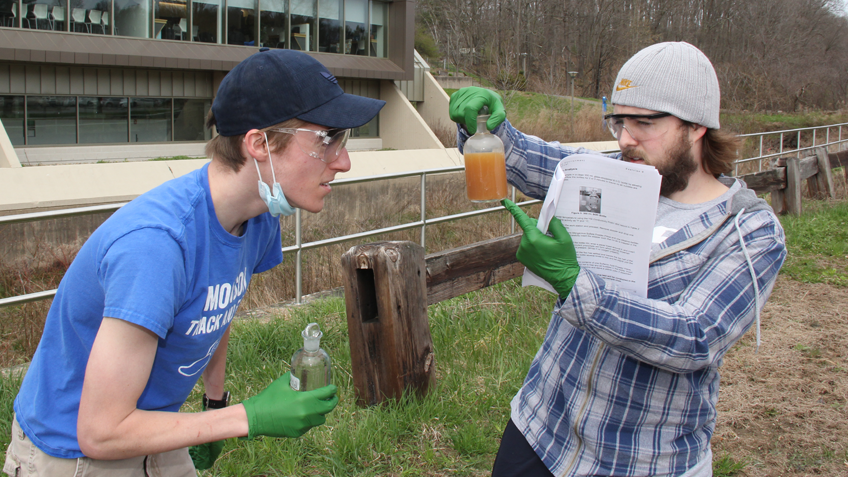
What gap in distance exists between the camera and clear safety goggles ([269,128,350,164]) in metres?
1.85

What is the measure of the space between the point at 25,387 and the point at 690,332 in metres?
1.83

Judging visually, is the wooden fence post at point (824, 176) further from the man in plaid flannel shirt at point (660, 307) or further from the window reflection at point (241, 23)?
the window reflection at point (241, 23)

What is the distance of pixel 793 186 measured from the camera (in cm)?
962

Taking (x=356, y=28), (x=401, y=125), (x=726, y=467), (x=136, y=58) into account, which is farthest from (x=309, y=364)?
(x=356, y=28)

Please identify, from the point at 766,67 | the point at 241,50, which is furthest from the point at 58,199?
the point at 766,67

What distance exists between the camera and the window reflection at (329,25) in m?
24.2

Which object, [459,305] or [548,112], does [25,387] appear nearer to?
[459,305]

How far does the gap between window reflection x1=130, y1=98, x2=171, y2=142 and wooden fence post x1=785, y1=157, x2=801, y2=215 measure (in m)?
18.4

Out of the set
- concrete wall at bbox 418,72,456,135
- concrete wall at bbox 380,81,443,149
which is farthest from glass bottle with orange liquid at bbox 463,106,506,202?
concrete wall at bbox 418,72,456,135

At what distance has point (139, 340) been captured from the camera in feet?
4.93

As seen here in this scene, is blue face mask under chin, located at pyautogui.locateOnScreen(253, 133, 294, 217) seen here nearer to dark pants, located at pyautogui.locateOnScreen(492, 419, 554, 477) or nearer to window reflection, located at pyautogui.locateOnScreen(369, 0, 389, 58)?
dark pants, located at pyautogui.locateOnScreen(492, 419, 554, 477)

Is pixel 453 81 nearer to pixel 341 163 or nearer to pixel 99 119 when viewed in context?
pixel 99 119

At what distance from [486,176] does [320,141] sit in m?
0.85

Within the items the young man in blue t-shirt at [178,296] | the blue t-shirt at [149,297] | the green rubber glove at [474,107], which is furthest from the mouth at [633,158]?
the blue t-shirt at [149,297]
